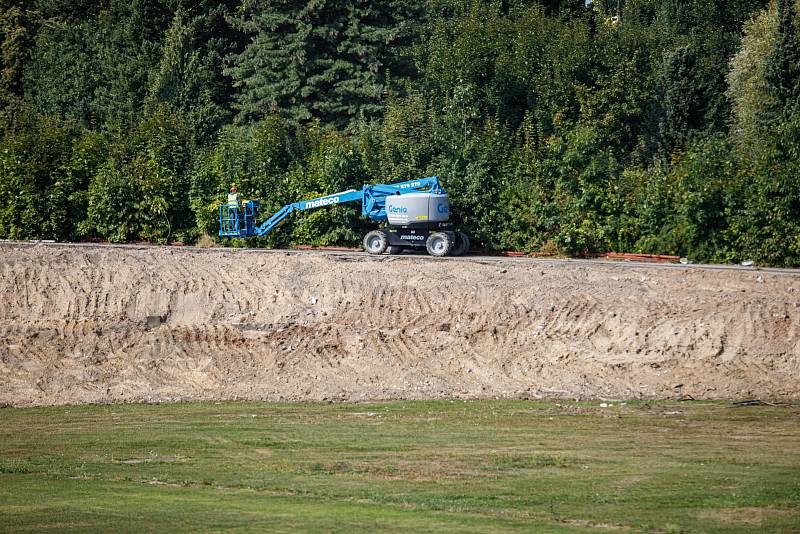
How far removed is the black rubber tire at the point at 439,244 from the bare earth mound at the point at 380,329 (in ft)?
4.41

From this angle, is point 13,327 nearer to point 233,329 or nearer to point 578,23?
point 233,329

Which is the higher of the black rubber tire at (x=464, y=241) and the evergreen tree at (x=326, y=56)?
the evergreen tree at (x=326, y=56)

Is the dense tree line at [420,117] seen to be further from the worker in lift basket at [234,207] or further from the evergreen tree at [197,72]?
the worker in lift basket at [234,207]

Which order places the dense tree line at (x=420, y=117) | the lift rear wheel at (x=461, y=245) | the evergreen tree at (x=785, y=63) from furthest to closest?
the evergreen tree at (x=785, y=63), the lift rear wheel at (x=461, y=245), the dense tree line at (x=420, y=117)

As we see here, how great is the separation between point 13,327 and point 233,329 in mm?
6694

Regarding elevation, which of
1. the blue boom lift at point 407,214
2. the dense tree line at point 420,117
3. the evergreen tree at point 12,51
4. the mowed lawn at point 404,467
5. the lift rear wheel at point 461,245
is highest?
the evergreen tree at point 12,51

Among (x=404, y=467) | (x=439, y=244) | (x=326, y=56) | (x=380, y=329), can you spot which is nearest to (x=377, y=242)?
(x=439, y=244)

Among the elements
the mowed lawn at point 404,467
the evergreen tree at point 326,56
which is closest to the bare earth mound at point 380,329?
the mowed lawn at point 404,467

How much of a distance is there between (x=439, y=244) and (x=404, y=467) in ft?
59.7

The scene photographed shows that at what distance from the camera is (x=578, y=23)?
59344mm

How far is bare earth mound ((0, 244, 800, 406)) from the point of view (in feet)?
84.6

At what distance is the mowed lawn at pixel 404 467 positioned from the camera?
45.0ft

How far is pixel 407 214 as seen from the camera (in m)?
35.0

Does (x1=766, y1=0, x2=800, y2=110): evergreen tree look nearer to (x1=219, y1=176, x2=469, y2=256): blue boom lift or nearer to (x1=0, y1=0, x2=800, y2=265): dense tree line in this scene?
(x1=0, y1=0, x2=800, y2=265): dense tree line
